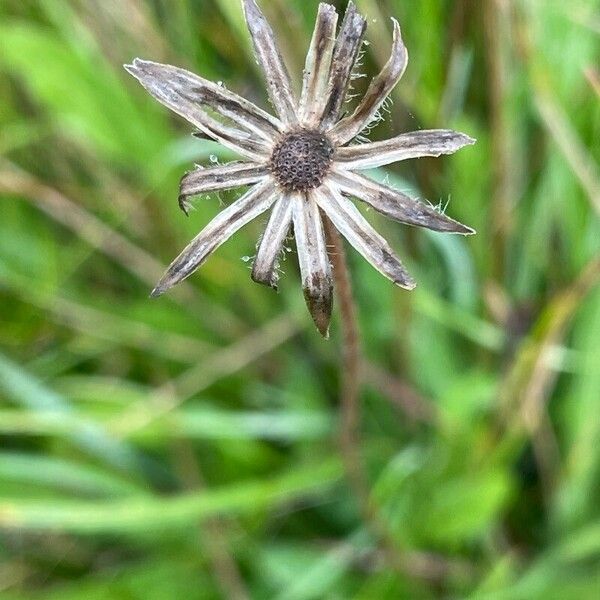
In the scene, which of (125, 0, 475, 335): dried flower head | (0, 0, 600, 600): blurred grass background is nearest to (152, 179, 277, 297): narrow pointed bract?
(125, 0, 475, 335): dried flower head

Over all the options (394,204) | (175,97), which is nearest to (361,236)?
(394,204)

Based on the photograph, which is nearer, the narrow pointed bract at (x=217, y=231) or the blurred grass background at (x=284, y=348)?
the narrow pointed bract at (x=217, y=231)

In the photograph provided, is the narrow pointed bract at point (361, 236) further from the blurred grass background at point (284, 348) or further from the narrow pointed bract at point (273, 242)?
the blurred grass background at point (284, 348)

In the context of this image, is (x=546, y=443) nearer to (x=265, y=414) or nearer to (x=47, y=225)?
(x=265, y=414)

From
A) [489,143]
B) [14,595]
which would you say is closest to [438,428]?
[489,143]

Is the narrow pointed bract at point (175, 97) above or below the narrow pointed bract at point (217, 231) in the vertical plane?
above

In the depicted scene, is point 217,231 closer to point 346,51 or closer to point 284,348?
point 346,51

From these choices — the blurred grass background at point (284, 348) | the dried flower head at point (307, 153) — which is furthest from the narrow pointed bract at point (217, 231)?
the blurred grass background at point (284, 348)

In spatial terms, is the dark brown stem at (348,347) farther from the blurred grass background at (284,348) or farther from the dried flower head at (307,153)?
the blurred grass background at (284,348)
